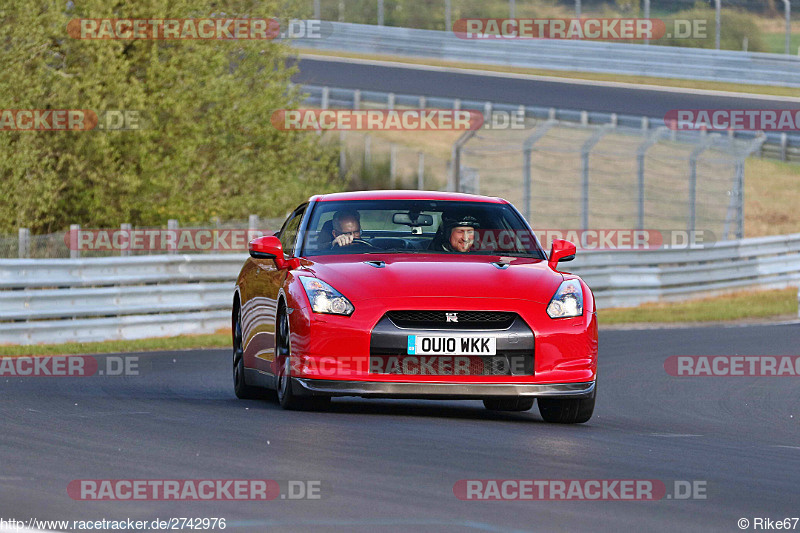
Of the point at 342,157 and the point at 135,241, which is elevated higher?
the point at 135,241

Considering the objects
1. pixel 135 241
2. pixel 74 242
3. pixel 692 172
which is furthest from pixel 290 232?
pixel 692 172

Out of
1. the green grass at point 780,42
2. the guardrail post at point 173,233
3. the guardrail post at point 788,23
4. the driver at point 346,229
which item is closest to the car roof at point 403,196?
the driver at point 346,229

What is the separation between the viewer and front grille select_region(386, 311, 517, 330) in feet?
28.8

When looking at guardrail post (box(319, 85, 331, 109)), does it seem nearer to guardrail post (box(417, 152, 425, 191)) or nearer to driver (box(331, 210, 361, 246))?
guardrail post (box(417, 152, 425, 191))

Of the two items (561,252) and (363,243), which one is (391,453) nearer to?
(363,243)

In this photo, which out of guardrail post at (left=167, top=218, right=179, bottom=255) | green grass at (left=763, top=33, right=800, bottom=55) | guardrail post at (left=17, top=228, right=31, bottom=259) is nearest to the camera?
guardrail post at (left=17, top=228, right=31, bottom=259)

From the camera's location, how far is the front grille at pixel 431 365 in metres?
8.76

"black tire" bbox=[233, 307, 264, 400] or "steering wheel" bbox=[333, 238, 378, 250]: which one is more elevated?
"steering wheel" bbox=[333, 238, 378, 250]

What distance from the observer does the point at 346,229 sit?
995 centimetres

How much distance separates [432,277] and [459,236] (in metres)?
0.95

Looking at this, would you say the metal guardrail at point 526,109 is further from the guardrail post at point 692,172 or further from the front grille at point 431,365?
the front grille at point 431,365

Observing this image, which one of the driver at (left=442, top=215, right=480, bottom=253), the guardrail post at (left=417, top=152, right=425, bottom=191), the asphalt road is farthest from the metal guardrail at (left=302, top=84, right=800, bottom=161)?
the driver at (left=442, top=215, right=480, bottom=253)

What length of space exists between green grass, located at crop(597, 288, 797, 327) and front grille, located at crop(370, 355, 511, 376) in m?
13.9

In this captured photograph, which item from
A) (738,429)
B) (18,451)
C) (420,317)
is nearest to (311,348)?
(420,317)
